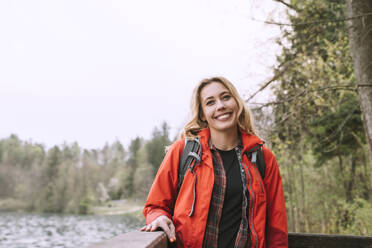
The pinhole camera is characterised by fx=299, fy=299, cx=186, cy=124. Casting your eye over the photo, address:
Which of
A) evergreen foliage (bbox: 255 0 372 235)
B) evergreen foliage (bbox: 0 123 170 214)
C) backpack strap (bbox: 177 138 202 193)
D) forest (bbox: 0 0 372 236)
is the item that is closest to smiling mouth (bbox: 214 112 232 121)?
backpack strap (bbox: 177 138 202 193)

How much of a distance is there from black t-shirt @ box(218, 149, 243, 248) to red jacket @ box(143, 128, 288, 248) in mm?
68

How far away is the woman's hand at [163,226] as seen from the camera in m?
1.42

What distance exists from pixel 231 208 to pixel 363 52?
2.66m

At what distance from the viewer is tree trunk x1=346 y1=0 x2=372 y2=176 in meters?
3.25

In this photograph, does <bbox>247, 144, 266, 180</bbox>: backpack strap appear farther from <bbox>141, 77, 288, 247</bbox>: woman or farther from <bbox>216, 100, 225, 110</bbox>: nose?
<bbox>216, 100, 225, 110</bbox>: nose

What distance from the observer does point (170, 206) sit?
5.86ft

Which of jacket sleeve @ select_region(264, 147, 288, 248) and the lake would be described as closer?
jacket sleeve @ select_region(264, 147, 288, 248)

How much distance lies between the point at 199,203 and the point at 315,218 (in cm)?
873

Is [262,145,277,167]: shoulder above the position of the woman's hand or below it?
above

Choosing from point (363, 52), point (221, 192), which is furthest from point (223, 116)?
point (363, 52)

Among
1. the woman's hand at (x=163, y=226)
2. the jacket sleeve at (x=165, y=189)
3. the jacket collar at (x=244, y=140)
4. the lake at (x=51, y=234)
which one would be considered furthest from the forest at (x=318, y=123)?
the lake at (x=51, y=234)

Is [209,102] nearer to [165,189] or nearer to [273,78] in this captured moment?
[165,189]

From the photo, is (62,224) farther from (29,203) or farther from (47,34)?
(47,34)

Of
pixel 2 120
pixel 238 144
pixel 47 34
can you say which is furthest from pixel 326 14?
pixel 47 34
